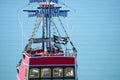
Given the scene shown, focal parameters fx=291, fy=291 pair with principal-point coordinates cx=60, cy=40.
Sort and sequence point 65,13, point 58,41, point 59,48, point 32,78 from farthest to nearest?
point 65,13 → point 59,48 → point 58,41 → point 32,78

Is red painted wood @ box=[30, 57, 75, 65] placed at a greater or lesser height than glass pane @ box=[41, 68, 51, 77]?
greater

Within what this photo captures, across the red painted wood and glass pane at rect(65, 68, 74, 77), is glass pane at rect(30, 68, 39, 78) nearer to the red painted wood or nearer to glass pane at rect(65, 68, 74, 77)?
the red painted wood

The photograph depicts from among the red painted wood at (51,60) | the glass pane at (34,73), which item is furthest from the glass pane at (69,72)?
the glass pane at (34,73)

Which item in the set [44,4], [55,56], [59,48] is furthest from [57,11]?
[55,56]

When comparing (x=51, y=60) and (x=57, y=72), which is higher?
(x=51, y=60)

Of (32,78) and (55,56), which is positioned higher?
(55,56)

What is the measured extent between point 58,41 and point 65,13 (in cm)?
406

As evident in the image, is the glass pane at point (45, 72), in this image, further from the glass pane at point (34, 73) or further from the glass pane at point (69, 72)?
the glass pane at point (69, 72)

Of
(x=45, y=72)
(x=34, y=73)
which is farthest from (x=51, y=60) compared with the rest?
(x=34, y=73)

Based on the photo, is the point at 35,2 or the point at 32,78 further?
the point at 35,2

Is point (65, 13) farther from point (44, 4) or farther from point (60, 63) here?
point (60, 63)

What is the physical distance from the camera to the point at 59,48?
18.4 metres

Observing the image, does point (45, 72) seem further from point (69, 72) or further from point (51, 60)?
point (69, 72)

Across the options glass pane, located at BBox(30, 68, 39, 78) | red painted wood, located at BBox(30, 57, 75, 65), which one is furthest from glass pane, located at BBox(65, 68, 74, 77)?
glass pane, located at BBox(30, 68, 39, 78)
